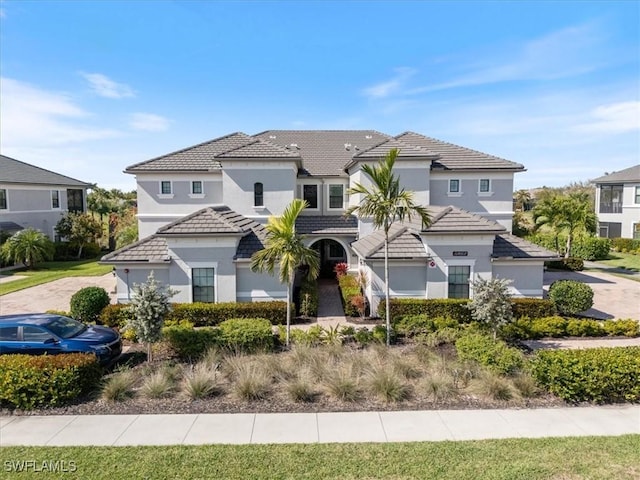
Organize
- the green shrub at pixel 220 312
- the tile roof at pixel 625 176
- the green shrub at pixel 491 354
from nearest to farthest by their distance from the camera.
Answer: the green shrub at pixel 491 354, the green shrub at pixel 220 312, the tile roof at pixel 625 176

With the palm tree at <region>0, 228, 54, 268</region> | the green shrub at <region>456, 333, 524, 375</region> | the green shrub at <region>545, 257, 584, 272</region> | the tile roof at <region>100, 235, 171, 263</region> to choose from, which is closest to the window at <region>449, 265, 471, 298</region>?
the green shrub at <region>456, 333, 524, 375</region>

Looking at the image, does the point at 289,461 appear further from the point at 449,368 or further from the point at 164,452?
the point at 449,368

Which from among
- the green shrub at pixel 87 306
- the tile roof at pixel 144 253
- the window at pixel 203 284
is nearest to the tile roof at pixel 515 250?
the window at pixel 203 284

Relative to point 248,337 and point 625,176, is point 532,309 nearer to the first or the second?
point 248,337

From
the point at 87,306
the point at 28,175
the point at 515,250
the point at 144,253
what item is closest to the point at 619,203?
the point at 515,250

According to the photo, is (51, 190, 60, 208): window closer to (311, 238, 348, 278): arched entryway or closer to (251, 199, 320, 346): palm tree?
(311, 238, 348, 278): arched entryway

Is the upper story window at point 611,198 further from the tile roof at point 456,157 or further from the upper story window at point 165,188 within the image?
the upper story window at point 165,188

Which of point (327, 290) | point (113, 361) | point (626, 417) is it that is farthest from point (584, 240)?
point (113, 361)
